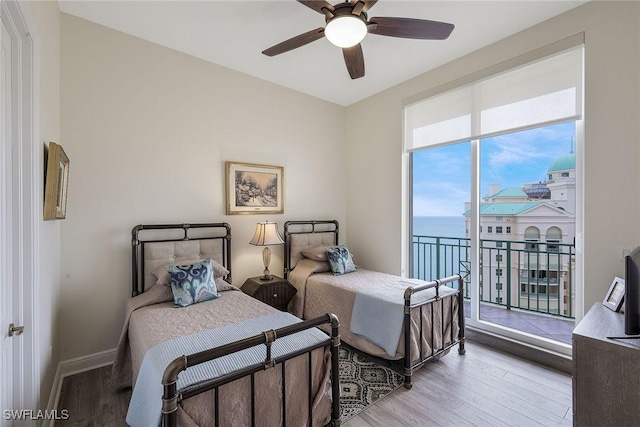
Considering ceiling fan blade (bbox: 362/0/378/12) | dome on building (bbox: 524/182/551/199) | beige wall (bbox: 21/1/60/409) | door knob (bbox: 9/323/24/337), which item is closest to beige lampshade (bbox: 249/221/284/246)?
beige wall (bbox: 21/1/60/409)

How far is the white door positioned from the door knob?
0.02 metres

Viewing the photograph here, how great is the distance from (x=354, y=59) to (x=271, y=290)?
7.91 feet

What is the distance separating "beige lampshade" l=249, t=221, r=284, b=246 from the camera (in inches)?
127

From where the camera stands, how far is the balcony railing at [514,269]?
11.3 feet

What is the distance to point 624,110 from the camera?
2217mm

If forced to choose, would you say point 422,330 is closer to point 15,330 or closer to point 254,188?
point 254,188

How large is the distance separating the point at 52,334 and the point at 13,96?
1.69 metres

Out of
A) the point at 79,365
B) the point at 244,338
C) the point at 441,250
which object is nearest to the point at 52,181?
the point at 244,338

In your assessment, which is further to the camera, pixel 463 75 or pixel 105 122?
pixel 463 75

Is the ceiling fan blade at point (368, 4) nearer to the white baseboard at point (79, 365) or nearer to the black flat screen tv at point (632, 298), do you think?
the black flat screen tv at point (632, 298)

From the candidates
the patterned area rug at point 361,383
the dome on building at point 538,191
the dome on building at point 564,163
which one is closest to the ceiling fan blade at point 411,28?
the dome on building at point 564,163

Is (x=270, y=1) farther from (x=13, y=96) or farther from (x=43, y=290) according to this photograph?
(x=43, y=290)

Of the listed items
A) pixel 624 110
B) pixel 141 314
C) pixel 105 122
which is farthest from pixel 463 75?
pixel 141 314

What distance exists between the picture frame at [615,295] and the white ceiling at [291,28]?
2.23m
